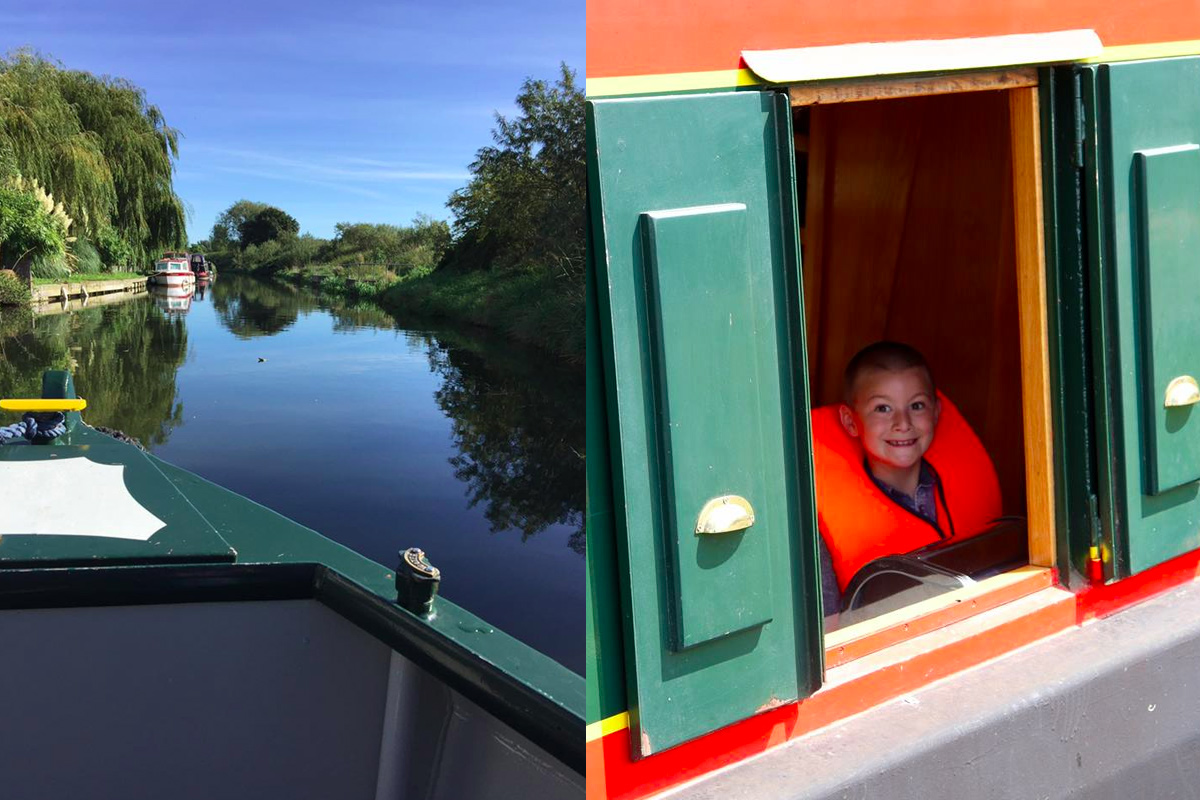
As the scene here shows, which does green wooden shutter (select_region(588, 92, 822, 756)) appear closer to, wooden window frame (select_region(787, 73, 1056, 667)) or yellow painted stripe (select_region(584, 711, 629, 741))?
yellow painted stripe (select_region(584, 711, 629, 741))

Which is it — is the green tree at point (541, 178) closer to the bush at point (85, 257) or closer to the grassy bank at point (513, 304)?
the grassy bank at point (513, 304)

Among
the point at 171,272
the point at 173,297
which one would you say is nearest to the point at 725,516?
the point at 173,297

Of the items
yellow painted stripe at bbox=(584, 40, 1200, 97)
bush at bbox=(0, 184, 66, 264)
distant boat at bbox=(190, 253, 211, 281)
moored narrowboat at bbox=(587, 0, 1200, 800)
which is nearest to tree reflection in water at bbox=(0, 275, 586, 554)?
bush at bbox=(0, 184, 66, 264)

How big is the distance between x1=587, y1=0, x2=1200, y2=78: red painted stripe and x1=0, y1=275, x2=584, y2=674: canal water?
7.51m

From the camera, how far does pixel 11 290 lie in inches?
1167

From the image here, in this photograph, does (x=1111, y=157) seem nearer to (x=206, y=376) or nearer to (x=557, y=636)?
(x=557, y=636)

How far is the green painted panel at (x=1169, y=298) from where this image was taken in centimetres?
214

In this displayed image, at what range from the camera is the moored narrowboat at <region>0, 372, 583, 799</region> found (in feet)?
7.43

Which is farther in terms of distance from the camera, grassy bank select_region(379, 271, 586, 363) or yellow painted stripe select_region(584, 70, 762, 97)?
grassy bank select_region(379, 271, 586, 363)

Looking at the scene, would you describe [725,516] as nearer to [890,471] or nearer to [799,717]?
[799,717]

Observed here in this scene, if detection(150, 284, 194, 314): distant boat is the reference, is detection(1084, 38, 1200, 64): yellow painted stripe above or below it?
below

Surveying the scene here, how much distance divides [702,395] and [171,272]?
57378 millimetres

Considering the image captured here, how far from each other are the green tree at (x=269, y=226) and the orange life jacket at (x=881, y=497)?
6608 cm

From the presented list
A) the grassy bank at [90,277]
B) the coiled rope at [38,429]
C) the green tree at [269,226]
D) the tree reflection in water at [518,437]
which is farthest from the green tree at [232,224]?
the coiled rope at [38,429]
